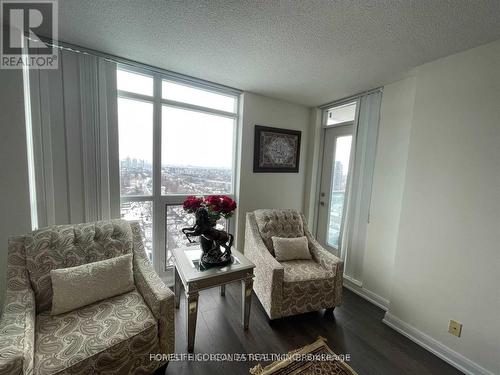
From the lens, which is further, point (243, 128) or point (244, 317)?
point (243, 128)

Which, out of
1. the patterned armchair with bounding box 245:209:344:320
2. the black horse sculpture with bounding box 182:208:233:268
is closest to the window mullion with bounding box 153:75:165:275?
the black horse sculpture with bounding box 182:208:233:268

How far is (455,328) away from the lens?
1.58 meters

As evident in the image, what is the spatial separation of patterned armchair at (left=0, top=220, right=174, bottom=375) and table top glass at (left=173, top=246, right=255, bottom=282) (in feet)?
0.72

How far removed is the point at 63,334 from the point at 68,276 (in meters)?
0.34

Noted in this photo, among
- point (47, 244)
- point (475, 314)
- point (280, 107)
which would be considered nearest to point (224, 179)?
point (280, 107)

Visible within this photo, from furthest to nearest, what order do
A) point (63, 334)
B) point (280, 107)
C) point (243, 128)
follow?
1. point (280, 107)
2. point (243, 128)
3. point (63, 334)

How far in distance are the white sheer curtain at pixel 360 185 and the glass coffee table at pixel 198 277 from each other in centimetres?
153

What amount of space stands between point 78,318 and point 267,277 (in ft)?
4.47


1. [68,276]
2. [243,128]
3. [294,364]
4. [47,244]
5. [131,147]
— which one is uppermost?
[243,128]

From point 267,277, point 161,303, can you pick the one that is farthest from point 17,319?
point 267,277

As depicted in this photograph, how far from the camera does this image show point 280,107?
2.92 meters

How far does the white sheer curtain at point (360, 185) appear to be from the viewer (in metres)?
2.37

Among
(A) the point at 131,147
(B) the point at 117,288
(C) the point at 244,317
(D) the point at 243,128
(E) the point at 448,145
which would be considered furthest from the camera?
(D) the point at 243,128

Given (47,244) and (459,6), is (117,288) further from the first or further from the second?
(459,6)
